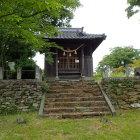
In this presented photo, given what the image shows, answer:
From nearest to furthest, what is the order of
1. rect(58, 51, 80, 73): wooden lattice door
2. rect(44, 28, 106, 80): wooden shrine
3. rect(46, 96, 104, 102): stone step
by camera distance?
rect(46, 96, 104, 102): stone step
rect(44, 28, 106, 80): wooden shrine
rect(58, 51, 80, 73): wooden lattice door

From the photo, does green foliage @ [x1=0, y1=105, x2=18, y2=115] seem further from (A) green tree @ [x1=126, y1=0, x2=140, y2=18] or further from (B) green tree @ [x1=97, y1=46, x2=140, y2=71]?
(B) green tree @ [x1=97, y1=46, x2=140, y2=71]

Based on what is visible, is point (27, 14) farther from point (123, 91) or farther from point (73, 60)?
point (73, 60)

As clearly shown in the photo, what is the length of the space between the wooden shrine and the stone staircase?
7.62ft

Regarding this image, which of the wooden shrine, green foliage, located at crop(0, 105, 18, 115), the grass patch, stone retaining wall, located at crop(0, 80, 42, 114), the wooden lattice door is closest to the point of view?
the grass patch

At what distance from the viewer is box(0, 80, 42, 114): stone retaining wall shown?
6574 millimetres

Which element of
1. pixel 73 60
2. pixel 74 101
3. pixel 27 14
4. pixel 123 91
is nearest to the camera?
pixel 27 14

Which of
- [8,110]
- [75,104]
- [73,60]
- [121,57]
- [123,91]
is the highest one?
[121,57]

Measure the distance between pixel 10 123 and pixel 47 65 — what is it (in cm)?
597

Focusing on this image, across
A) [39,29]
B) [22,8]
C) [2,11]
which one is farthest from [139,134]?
[2,11]

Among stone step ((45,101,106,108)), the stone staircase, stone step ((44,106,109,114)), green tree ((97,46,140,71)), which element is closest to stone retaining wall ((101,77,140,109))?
the stone staircase

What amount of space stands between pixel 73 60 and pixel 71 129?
7.00m

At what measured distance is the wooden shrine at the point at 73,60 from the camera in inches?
409

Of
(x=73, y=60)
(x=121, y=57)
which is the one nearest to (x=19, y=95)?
(x=73, y=60)

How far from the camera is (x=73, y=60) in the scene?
10984 millimetres
